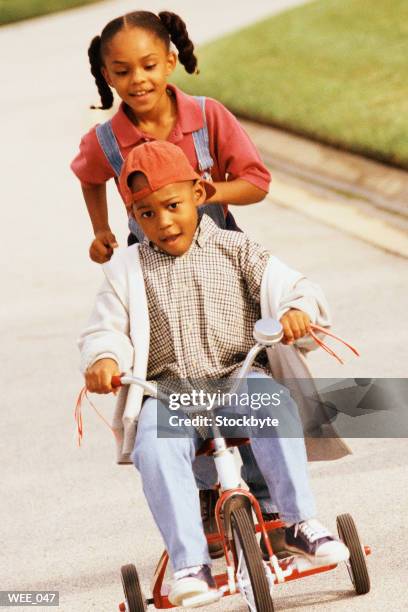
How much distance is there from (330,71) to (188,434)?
8.30 m

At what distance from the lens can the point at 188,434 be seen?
12.4 feet

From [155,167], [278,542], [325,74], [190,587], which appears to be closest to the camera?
[190,587]

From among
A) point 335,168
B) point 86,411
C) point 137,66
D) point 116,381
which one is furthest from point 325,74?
point 116,381

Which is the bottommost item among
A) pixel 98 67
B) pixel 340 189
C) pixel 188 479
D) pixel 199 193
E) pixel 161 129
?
pixel 188 479

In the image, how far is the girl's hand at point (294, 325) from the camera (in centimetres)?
366

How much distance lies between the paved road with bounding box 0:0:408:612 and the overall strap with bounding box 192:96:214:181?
1.36 m

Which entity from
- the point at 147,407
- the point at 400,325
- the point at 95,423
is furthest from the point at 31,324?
the point at 147,407

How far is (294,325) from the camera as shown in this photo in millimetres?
3664

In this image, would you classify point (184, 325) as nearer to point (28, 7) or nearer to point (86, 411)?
point (86, 411)

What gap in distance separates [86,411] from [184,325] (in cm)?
235

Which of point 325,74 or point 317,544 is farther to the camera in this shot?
point 325,74

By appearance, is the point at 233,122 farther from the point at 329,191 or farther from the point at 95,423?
the point at 329,191

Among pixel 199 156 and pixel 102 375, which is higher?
pixel 199 156

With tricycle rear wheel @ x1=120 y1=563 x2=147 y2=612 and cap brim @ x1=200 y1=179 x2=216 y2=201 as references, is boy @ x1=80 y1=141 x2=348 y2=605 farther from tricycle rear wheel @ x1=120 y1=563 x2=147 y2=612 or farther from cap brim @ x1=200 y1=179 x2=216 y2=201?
tricycle rear wheel @ x1=120 y1=563 x2=147 y2=612
